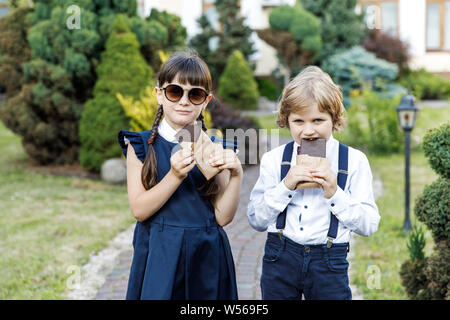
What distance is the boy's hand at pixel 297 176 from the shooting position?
178 centimetres

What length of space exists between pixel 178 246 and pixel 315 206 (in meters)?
0.58

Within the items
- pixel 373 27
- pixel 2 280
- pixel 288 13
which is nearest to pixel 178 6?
pixel 288 13

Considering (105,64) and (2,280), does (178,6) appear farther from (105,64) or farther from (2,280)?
(2,280)

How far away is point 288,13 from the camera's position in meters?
14.1

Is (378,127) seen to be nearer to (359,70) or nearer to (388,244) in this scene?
(388,244)

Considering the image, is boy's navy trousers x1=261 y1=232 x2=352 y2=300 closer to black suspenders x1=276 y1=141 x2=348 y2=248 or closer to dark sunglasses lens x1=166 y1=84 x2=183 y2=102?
black suspenders x1=276 y1=141 x2=348 y2=248

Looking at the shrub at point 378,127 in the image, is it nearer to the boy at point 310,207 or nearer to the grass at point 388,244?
the grass at point 388,244

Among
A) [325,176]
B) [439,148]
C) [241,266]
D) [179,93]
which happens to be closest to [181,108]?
[179,93]

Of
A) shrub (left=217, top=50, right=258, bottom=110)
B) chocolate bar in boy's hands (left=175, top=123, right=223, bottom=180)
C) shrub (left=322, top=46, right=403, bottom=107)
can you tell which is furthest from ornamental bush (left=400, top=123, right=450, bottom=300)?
shrub (left=217, top=50, right=258, bottom=110)

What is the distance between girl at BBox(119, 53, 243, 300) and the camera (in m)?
1.89

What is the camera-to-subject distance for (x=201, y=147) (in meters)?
1.83
